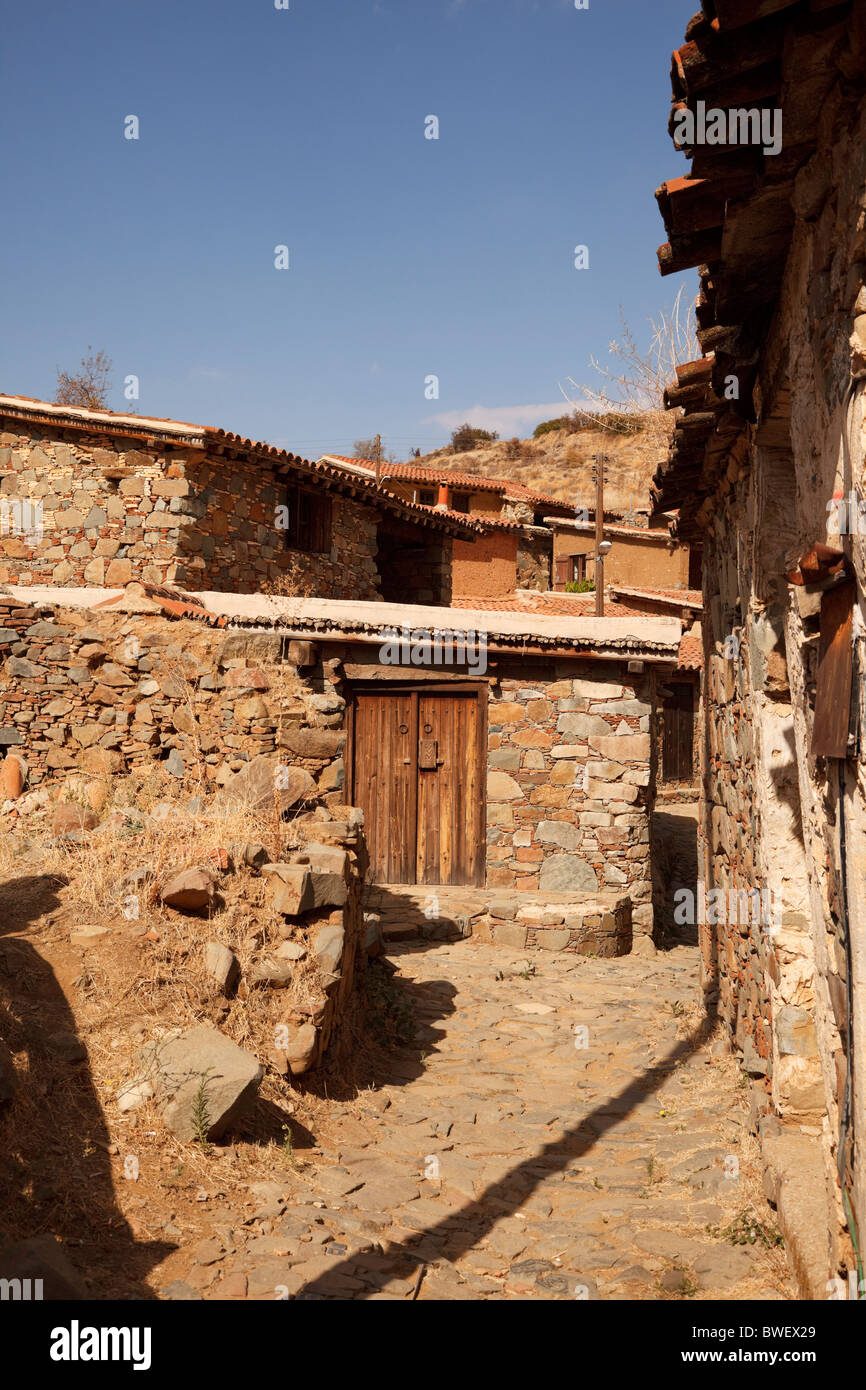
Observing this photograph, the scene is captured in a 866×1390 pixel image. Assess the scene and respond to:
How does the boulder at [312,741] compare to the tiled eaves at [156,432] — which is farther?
the tiled eaves at [156,432]

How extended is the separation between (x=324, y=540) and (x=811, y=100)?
46.4ft

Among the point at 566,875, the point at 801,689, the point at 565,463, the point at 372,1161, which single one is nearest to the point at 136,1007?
the point at 372,1161

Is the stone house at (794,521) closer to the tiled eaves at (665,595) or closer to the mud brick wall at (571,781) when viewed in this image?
the mud brick wall at (571,781)

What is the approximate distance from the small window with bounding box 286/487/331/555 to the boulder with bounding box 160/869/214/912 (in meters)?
10.9

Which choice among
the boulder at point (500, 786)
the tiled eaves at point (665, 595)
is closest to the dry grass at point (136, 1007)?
A: the boulder at point (500, 786)

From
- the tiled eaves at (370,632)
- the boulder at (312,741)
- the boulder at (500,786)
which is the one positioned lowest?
the boulder at (500,786)

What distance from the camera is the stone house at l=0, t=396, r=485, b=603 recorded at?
1398 centimetres

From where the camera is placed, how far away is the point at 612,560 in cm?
2955

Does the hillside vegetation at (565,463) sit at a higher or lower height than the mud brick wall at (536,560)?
higher

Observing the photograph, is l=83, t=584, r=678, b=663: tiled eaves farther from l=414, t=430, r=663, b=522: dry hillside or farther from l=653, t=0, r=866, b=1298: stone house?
l=414, t=430, r=663, b=522: dry hillside

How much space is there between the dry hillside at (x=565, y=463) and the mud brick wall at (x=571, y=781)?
75.7ft

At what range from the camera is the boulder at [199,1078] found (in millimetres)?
4531

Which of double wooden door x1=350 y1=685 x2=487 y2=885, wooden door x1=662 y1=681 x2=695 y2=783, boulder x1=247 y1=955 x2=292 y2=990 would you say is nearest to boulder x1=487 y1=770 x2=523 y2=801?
double wooden door x1=350 y1=685 x2=487 y2=885
